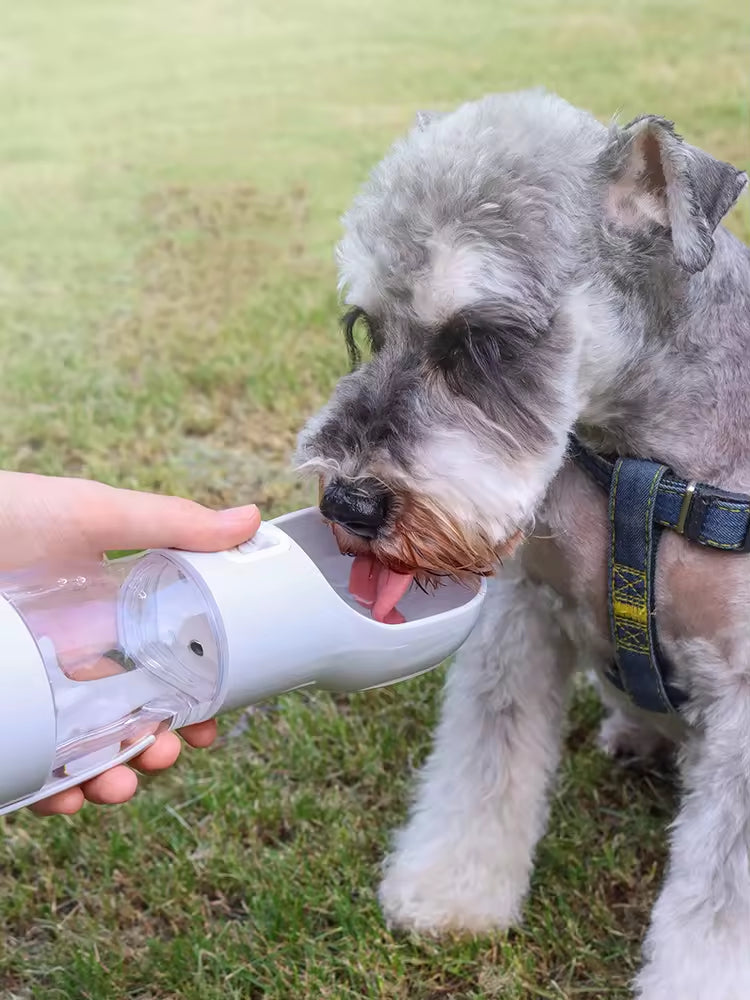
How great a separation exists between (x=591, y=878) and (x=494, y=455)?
1.23m

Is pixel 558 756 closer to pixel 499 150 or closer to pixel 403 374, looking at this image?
pixel 403 374

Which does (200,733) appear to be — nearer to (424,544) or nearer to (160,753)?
(160,753)

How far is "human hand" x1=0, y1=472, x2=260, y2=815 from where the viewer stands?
6.93 feet

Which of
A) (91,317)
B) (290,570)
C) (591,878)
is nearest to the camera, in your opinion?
(290,570)

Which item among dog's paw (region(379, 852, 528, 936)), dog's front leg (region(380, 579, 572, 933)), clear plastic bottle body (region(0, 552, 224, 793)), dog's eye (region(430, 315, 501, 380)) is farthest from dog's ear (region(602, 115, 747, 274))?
dog's paw (region(379, 852, 528, 936))

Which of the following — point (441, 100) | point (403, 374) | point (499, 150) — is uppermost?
point (499, 150)

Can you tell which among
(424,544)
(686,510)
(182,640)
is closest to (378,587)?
(424,544)

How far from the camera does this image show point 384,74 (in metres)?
10.1

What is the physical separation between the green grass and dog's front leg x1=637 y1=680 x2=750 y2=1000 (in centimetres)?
32

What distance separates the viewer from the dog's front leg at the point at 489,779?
261 cm

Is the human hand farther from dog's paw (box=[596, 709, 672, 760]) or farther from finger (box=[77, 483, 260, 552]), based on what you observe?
dog's paw (box=[596, 709, 672, 760])

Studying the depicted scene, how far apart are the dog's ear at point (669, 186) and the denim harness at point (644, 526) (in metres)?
0.40

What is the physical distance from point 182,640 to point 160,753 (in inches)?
11.9

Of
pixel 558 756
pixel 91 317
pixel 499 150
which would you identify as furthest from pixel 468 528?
pixel 91 317
